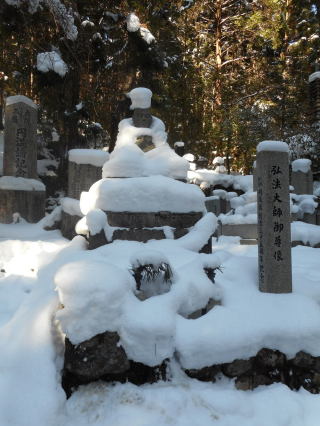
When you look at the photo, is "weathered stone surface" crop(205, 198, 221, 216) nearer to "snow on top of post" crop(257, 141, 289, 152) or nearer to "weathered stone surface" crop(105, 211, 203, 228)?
"weathered stone surface" crop(105, 211, 203, 228)

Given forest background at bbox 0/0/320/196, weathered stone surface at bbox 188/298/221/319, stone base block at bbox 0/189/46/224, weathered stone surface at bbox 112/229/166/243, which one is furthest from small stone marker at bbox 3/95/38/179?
weathered stone surface at bbox 188/298/221/319

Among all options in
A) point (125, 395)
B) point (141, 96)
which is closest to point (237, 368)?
point (125, 395)

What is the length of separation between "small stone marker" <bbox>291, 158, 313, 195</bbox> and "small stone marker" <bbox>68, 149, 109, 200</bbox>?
6998 mm

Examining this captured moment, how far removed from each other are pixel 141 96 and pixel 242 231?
419 cm

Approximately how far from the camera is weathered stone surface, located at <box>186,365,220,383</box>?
2380 mm

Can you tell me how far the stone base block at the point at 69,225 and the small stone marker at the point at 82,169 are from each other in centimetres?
72

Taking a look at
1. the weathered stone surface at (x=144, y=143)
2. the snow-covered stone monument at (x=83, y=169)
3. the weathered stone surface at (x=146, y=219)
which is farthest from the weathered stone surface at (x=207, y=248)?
the snow-covered stone monument at (x=83, y=169)

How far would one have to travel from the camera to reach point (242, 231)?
7.70m

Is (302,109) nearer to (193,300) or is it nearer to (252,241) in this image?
(252,241)

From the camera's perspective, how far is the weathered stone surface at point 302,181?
10602 millimetres

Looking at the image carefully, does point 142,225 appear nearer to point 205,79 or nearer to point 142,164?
point 142,164

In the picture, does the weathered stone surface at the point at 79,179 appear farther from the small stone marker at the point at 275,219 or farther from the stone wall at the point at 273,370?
the stone wall at the point at 273,370

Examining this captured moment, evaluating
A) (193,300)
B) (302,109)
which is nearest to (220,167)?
(302,109)

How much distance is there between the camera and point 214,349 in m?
2.39
